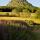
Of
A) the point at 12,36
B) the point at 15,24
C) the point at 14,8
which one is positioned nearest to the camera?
the point at 12,36

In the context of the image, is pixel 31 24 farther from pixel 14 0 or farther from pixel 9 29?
pixel 14 0

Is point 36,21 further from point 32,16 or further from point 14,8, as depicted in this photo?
point 14,8

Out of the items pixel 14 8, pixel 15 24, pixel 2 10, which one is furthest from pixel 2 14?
pixel 15 24

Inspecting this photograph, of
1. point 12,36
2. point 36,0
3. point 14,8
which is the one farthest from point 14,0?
point 12,36

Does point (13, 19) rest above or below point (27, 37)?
above

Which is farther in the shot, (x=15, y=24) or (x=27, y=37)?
(x=15, y=24)

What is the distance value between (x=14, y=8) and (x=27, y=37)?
612 millimetres

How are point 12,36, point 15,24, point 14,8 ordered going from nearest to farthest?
point 12,36, point 15,24, point 14,8

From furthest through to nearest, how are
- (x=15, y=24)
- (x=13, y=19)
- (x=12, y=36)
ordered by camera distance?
(x=13, y=19) < (x=15, y=24) < (x=12, y=36)

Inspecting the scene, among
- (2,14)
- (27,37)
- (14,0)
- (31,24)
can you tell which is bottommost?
(27,37)

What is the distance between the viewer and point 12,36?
1.29 metres

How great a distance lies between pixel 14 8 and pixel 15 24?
0.40m

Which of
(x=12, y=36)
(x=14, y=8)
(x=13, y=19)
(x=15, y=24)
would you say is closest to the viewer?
(x=12, y=36)

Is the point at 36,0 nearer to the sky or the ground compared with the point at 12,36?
nearer to the sky
